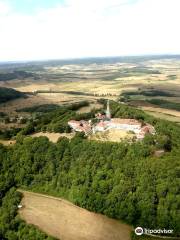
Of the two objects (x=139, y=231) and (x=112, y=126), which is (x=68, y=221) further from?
(x=112, y=126)

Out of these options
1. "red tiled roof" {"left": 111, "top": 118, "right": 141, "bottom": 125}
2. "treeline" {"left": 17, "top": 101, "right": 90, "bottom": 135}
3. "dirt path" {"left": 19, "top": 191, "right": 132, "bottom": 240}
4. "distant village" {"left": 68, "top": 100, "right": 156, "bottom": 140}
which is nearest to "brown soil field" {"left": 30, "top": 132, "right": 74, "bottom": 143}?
"treeline" {"left": 17, "top": 101, "right": 90, "bottom": 135}

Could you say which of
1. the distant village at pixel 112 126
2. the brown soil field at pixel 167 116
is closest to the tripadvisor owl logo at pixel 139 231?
the distant village at pixel 112 126

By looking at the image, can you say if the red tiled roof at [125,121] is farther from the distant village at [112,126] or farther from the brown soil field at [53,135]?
the brown soil field at [53,135]

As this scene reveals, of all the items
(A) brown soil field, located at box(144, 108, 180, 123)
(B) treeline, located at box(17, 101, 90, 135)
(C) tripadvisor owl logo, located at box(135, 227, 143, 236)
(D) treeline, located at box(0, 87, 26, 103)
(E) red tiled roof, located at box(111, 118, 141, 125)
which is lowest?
(D) treeline, located at box(0, 87, 26, 103)

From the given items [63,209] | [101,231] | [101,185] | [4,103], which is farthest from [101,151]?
[4,103]

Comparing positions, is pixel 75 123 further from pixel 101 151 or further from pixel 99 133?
pixel 101 151

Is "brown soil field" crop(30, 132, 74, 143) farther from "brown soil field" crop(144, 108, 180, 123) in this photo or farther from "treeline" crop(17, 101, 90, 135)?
"brown soil field" crop(144, 108, 180, 123)

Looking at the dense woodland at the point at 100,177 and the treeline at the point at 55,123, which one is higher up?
the treeline at the point at 55,123
